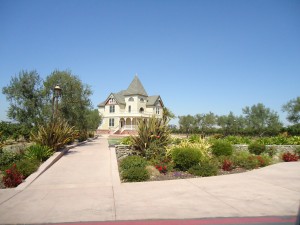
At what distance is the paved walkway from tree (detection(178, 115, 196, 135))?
52697 millimetres

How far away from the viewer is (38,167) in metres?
10.4

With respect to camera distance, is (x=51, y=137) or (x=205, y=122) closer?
(x=51, y=137)

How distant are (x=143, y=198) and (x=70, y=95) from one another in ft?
56.2

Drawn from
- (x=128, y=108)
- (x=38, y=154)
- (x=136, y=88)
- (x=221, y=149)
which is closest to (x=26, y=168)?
(x=38, y=154)

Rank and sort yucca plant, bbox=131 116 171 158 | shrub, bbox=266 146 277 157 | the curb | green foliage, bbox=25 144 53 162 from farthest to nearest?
shrub, bbox=266 146 277 157 → yucca plant, bbox=131 116 171 158 → green foliage, bbox=25 144 53 162 → the curb

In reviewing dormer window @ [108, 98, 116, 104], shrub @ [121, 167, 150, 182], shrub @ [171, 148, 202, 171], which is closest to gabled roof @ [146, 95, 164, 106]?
dormer window @ [108, 98, 116, 104]

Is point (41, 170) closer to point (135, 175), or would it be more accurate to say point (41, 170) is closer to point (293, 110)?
point (135, 175)

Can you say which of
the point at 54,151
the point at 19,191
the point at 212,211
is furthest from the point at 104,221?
the point at 54,151

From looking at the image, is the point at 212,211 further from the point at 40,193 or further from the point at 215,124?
the point at 215,124

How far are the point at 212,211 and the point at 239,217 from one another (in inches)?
24.0

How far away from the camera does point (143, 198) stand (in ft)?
21.7

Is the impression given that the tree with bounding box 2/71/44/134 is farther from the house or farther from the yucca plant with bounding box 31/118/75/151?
the house

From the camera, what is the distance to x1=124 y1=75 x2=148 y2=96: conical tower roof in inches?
2084

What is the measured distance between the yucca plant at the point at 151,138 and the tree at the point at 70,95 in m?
10.8
